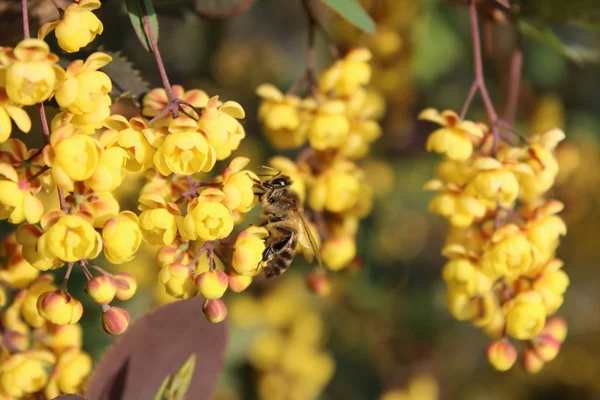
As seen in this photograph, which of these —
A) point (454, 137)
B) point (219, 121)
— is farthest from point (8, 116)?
point (454, 137)

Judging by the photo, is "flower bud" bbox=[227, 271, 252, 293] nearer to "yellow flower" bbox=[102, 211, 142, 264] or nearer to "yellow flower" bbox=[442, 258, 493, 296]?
"yellow flower" bbox=[102, 211, 142, 264]

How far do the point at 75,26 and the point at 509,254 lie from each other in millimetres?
596

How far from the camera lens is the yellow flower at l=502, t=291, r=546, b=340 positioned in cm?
104

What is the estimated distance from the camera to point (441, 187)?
1119 mm

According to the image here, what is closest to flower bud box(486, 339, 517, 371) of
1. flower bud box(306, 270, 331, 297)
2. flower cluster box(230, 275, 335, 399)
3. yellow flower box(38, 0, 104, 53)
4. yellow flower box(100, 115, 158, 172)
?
flower bud box(306, 270, 331, 297)

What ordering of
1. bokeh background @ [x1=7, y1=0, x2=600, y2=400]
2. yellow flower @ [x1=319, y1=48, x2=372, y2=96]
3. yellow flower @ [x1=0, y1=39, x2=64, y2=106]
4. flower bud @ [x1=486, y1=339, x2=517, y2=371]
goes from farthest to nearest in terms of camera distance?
bokeh background @ [x1=7, y1=0, x2=600, y2=400] → yellow flower @ [x1=319, y1=48, x2=372, y2=96] → flower bud @ [x1=486, y1=339, x2=517, y2=371] → yellow flower @ [x1=0, y1=39, x2=64, y2=106]

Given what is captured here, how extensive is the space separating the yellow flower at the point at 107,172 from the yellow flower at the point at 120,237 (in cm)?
4

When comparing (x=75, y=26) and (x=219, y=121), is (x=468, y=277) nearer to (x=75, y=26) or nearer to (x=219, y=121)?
(x=219, y=121)

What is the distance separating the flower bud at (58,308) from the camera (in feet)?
2.80

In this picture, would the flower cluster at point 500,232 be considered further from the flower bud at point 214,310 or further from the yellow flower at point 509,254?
the flower bud at point 214,310

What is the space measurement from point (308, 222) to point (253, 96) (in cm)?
95

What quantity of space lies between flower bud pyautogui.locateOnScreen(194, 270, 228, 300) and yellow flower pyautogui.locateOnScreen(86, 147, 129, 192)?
15 centimetres

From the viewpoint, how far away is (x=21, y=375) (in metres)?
1.00

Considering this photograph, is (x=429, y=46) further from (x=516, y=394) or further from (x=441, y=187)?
(x=516, y=394)
